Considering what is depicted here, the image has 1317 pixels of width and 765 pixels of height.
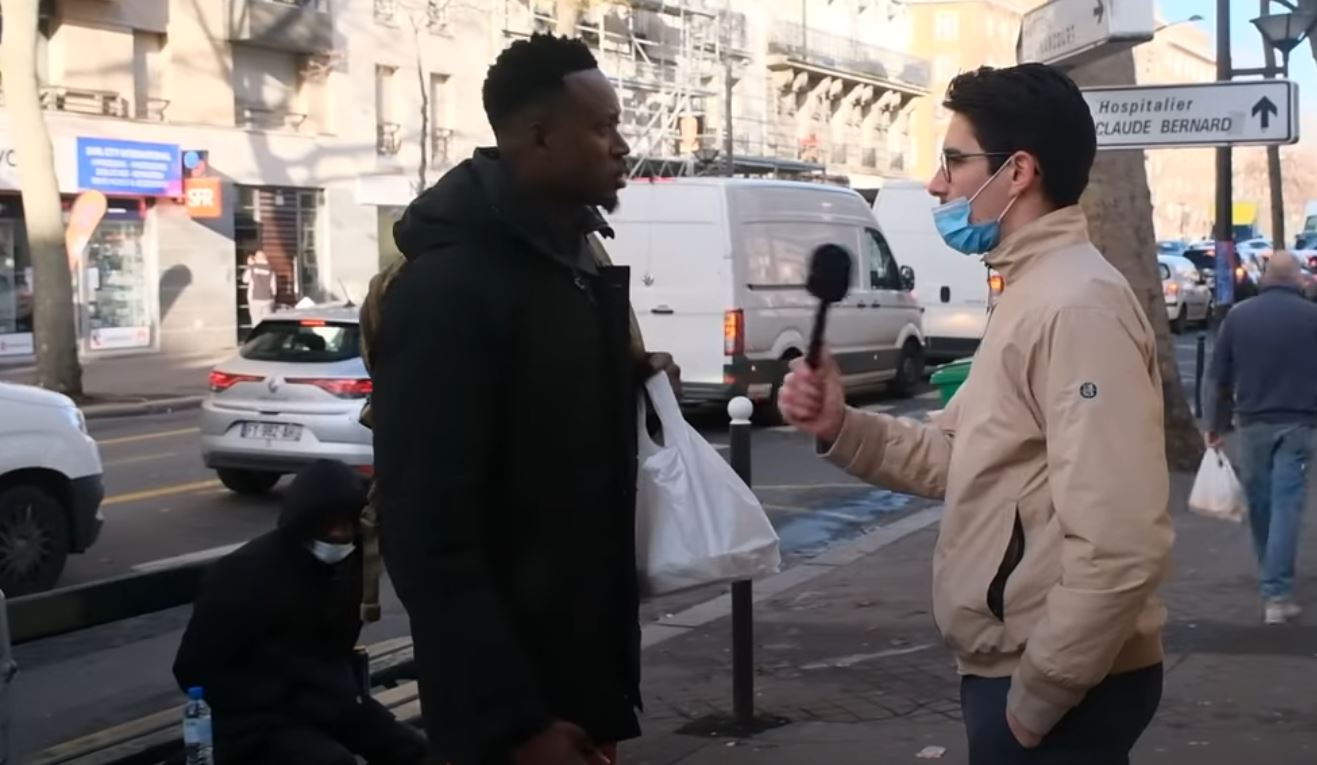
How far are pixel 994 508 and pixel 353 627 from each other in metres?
2.52

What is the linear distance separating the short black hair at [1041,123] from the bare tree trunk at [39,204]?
19.6 metres

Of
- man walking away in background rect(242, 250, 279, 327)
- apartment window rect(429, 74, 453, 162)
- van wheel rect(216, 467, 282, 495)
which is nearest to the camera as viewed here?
van wheel rect(216, 467, 282, 495)

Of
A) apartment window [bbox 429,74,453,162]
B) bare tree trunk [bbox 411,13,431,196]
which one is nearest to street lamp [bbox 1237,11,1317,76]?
bare tree trunk [bbox 411,13,431,196]

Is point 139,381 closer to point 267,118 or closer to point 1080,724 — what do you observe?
point 267,118

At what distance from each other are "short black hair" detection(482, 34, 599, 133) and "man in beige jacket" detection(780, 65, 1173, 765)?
2.56 ft

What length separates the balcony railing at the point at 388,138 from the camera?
3638cm

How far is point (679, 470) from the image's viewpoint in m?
2.94

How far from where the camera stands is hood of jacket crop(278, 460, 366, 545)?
4688 millimetres

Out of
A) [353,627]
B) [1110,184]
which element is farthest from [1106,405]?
[1110,184]

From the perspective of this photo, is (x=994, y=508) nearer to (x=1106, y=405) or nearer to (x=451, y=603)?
(x=1106, y=405)

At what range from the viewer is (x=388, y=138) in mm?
36625

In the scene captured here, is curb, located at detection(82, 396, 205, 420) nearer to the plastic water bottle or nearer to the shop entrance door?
the shop entrance door

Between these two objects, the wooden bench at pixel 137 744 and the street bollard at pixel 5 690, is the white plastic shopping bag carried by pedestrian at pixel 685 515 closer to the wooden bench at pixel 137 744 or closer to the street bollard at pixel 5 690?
the street bollard at pixel 5 690

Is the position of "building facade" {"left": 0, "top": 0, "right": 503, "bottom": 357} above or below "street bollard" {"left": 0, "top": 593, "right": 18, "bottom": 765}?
above
